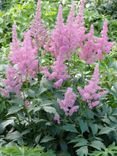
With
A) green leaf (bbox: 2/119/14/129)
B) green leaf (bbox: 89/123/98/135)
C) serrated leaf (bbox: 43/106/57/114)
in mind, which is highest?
serrated leaf (bbox: 43/106/57/114)

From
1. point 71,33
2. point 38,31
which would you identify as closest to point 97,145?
point 71,33

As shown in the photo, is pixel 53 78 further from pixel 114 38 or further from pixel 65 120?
pixel 114 38

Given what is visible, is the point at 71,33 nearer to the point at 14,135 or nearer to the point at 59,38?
the point at 59,38

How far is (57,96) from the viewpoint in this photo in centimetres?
361

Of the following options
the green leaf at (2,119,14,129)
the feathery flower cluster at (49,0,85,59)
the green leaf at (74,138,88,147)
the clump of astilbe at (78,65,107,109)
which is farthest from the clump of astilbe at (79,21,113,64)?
the green leaf at (2,119,14,129)

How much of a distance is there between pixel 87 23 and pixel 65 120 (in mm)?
4068

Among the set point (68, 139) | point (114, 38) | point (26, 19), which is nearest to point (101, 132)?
point (68, 139)

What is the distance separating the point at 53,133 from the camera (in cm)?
358

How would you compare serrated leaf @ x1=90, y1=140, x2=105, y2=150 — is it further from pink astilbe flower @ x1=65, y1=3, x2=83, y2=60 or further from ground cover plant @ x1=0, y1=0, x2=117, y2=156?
pink astilbe flower @ x1=65, y1=3, x2=83, y2=60

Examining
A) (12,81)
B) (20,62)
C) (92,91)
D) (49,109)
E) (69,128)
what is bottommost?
(69,128)

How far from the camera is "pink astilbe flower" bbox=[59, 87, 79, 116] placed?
3.32 metres

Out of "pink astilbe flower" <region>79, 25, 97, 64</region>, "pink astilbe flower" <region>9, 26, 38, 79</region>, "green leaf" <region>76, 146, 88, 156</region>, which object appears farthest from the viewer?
"pink astilbe flower" <region>79, 25, 97, 64</region>

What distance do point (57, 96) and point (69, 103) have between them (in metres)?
0.26

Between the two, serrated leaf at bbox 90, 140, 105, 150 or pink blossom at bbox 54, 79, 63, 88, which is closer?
serrated leaf at bbox 90, 140, 105, 150
